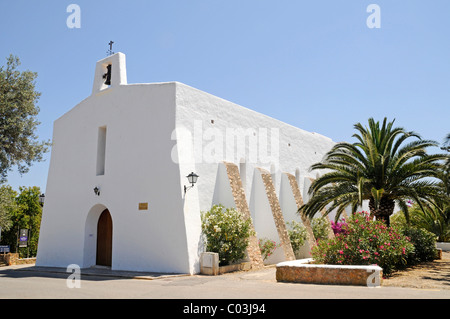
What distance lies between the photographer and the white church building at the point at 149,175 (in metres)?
13.1

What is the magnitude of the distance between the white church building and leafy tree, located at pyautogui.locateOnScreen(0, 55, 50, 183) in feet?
7.88

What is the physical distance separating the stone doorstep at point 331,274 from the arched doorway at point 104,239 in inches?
295

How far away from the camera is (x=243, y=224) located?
13.7m

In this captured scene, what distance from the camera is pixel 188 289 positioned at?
9352 mm

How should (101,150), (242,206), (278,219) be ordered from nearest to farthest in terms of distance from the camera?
1. (242,206)
2. (101,150)
3. (278,219)

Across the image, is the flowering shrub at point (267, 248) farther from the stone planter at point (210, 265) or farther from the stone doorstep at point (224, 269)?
the stone planter at point (210, 265)

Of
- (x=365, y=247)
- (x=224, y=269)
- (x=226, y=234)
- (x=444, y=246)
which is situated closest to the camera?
(x=365, y=247)

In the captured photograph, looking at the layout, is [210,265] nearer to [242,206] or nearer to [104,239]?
[242,206]

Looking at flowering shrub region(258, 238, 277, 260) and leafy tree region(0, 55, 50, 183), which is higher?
leafy tree region(0, 55, 50, 183)

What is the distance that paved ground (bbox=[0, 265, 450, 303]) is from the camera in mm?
8047

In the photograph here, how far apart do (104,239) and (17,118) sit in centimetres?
549

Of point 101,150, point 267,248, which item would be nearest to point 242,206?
point 267,248

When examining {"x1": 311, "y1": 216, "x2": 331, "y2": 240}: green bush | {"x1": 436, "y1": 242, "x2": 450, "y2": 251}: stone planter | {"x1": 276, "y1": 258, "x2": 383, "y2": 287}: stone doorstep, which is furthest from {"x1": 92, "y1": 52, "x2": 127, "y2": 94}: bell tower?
{"x1": 436, "y1": 242, "x2": 450, "y2": 251}: stone planter

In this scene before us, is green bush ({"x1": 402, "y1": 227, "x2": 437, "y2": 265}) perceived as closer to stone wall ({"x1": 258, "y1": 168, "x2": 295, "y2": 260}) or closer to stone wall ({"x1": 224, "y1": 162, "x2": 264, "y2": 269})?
stone wall ({"x1": 258, "y1": 168, "x2": 295, "y2": 260})
